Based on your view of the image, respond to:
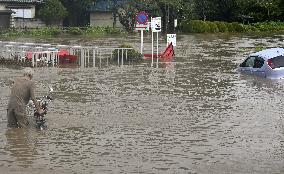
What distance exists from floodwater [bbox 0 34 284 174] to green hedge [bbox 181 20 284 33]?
104ft

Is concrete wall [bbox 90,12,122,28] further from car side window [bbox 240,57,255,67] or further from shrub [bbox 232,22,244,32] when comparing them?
car side window [bbox 240,57,255,67]

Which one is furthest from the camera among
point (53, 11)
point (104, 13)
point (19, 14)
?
point (104, 13)

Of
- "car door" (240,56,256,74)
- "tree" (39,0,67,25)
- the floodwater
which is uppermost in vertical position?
"tree" (39,0,67,25)

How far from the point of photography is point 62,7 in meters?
→ 53.9

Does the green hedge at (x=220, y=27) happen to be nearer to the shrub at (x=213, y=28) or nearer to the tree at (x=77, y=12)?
the shrub at (x=213, y=28)

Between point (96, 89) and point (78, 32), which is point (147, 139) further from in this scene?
point (78, 32)

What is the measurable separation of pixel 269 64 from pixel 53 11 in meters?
37.4

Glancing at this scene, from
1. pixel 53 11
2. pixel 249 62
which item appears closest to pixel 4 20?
pixel 53 11

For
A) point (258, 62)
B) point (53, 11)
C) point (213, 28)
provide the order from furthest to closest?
point (53, 11) < point (213, 28) < point (258, 62)

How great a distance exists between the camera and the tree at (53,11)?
53.8 metres

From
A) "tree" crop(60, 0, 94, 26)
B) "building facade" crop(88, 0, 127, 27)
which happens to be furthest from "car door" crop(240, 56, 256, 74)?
"building facade" crop(88, 0, 127, 27)

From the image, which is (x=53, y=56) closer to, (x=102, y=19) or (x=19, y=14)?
(x=19, y=14)

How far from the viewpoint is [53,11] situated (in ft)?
177

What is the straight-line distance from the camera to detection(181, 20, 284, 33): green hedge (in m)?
52.1
